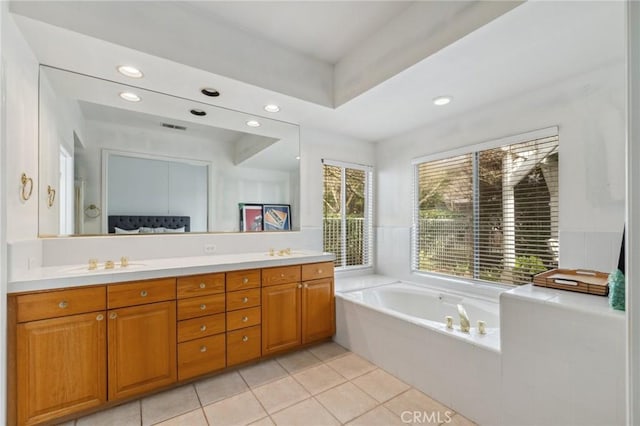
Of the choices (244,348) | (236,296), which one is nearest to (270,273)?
(236,296)

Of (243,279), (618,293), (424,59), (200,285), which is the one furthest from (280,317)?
(424,59)

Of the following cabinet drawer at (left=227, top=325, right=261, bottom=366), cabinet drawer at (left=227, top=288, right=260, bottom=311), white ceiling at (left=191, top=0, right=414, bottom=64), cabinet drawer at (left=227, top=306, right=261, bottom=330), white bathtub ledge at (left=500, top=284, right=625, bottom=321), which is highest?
white ceiling at (left=191, top=0, right=414, bottom=64)

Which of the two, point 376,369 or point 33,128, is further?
point 376,369

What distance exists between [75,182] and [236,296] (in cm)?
153

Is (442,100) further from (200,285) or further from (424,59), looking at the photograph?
(200,285)

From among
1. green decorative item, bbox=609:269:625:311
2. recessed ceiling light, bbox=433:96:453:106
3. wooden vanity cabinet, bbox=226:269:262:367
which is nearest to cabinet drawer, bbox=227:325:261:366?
wooden vanity cabinet, bbox=226:269:262:367

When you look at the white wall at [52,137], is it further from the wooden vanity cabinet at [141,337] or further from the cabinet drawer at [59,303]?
the wooden vanity cabinet at [141,337]

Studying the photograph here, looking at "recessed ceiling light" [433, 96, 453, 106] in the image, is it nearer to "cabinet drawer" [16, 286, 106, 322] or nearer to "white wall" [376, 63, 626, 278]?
"white wall" [376, 63, 626, 278]

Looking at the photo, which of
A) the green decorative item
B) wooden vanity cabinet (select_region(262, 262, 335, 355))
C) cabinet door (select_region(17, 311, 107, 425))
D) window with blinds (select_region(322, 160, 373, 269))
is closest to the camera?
the green decorative item

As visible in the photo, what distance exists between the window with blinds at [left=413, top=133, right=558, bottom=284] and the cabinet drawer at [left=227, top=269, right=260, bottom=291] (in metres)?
2.05

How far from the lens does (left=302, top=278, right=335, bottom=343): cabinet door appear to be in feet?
8.75

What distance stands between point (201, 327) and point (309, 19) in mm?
2402

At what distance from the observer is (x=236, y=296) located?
89.9 inches

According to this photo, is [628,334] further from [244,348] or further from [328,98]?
[328,98]
